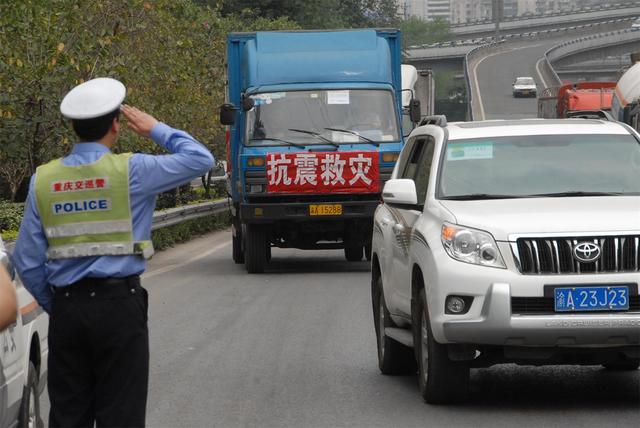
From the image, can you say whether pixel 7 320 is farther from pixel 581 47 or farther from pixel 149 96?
pixel 581 47

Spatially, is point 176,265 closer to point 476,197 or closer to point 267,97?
point 267,97

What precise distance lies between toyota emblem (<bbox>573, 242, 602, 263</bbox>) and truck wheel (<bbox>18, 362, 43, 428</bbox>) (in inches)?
124

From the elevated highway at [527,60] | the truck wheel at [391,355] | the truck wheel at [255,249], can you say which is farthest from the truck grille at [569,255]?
the elevated highway at [527,60]

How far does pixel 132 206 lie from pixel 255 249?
15431mm

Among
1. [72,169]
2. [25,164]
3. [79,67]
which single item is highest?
[72,169]

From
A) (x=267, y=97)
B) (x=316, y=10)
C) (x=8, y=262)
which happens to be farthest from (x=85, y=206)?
(x=316, y=10)

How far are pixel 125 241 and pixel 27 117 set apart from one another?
18.2 m

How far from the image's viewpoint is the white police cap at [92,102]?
572cm

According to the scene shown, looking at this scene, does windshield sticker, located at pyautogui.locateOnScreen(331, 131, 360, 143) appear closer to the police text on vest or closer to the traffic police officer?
the traffic police officer

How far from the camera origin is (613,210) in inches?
364

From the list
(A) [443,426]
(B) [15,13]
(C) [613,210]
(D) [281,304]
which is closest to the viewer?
(A) [443,426]

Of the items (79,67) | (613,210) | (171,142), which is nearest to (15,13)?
(79,67)

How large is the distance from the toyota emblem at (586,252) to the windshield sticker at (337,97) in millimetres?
12183

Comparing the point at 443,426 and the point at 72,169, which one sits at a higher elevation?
the point at 72,169
